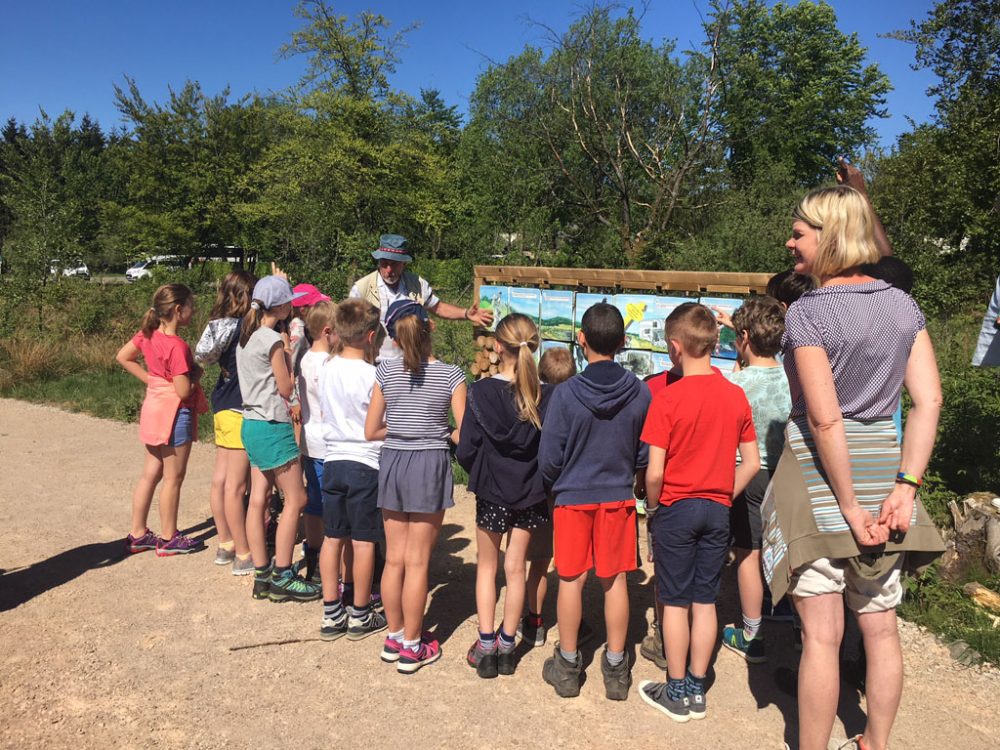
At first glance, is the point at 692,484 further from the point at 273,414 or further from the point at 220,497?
the point at 220,497

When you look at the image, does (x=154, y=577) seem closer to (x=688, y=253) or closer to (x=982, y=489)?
(x=982, y=489)

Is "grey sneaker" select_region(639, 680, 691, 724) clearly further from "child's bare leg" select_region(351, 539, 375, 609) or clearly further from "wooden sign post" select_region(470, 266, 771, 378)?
"wooden sign post" select_region(470, 266, 771, 378)

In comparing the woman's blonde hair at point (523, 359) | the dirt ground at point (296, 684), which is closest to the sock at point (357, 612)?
the dirt ground at point (296, 684)

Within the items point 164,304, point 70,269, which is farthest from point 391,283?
point 70,269

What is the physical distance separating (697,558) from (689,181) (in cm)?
1950

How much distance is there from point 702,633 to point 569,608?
1.93 feet

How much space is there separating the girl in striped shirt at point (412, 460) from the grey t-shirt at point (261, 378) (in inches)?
36.1

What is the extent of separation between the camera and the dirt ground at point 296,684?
320 cm

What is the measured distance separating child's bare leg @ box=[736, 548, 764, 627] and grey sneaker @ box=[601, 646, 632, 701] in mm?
761

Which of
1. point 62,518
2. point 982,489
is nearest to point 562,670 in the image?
point 982,489

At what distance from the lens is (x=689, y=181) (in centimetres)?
2122

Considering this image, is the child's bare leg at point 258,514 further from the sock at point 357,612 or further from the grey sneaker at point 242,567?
the sock at point 357,612

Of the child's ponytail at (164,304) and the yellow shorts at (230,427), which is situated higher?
the child's ponytail at (164,304)

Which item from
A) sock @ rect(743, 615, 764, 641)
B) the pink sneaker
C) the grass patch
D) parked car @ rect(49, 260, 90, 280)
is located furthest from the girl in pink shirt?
parked car @ rect(49, 260, 90, 280)
